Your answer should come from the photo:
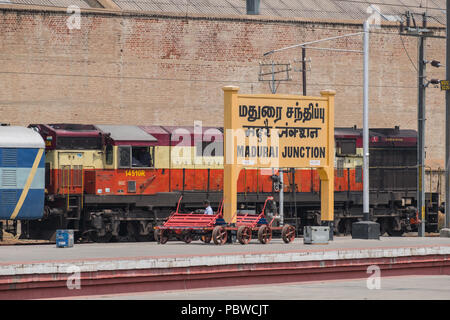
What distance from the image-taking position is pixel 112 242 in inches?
1467

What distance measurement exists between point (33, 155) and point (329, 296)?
646 inches

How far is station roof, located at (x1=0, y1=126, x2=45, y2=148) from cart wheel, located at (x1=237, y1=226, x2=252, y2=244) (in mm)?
8488

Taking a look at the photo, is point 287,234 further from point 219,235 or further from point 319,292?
point 319,292

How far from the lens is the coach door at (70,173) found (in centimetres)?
3625

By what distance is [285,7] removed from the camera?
61406 mm

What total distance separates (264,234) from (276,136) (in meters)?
3.22

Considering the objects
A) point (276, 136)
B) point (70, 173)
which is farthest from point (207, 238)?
point (70, 173)

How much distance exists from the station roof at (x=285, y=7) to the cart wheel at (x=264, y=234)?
22.4 metres

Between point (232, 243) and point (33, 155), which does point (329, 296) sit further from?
point (33, 155)

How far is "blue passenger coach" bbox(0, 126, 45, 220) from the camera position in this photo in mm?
34531

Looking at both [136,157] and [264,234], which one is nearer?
[264,234]

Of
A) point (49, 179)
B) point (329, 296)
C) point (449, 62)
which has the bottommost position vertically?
point (329, 296)
